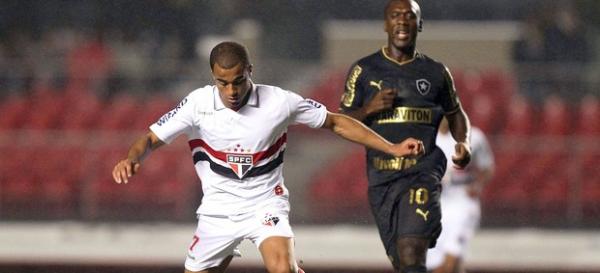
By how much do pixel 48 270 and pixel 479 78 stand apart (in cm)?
618

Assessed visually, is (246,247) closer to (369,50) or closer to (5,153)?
(5,153)

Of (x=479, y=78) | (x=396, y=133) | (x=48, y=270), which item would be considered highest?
(x=479, y=78)

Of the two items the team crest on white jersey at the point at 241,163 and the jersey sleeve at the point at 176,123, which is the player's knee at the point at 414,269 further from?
the jersey sleeve at the point at 176,123

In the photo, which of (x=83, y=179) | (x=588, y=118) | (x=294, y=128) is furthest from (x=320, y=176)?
(x=588, y=118)

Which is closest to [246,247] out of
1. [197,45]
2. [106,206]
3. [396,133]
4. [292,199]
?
[292,199]

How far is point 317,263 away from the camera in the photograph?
41.7ft

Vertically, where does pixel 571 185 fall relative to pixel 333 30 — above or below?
below

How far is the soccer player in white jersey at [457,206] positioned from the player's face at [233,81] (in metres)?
3.15

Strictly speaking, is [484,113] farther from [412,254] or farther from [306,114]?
[306,114]

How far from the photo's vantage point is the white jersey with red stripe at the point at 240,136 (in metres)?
7.16

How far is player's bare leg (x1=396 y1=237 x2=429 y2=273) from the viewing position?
7.79 metres

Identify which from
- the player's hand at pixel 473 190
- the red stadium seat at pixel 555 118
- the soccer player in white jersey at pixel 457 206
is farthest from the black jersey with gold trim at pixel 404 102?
the red stadium seat at pixel 555 118

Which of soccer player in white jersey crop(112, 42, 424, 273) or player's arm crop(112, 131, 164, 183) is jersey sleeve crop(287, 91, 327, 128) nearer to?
soccer player in white jersey crop(112, 42, 424, 273)

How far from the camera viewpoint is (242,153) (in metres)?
7.18
